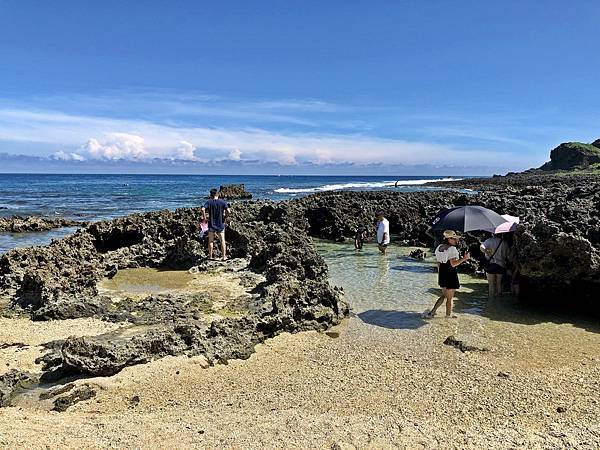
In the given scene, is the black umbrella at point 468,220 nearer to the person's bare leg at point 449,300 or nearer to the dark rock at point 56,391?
the person's bare leg at point 449,300

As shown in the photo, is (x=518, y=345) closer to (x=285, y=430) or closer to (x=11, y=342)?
(x=285, y=430)

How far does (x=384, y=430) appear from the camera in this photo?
5.50 meters

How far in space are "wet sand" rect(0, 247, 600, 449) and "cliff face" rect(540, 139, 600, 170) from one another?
92.7 meters

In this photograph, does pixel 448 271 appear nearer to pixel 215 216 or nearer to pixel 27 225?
pixel 215 216

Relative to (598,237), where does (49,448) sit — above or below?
below

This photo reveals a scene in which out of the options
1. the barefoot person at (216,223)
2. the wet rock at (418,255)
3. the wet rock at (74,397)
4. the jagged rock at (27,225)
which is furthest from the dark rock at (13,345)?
the jagged rock at (27,225)

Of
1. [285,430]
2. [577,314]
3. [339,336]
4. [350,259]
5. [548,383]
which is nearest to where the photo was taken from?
[285,430]

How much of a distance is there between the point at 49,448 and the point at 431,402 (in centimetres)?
428

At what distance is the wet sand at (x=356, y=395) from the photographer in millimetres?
5312

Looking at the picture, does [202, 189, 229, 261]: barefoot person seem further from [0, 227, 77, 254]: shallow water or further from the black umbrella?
[0, 227, 77, 254]: shallow water

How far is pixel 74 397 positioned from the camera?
6.18 m

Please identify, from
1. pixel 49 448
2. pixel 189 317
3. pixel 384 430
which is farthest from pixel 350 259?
pixel 49 448

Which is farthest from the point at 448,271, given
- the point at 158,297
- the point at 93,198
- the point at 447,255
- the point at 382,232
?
the point at 93,198

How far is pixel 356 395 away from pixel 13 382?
4.47 meters
